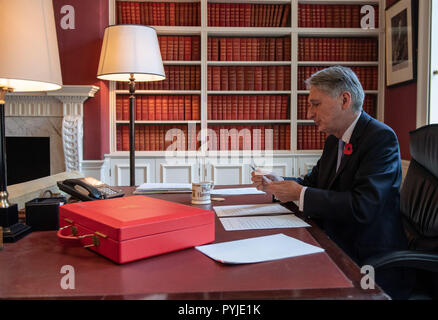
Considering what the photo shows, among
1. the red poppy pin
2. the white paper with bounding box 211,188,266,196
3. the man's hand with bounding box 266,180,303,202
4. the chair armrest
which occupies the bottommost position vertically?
the chair armrest

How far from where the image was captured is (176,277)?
686 mm

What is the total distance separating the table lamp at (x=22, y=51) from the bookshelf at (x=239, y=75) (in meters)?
2.40

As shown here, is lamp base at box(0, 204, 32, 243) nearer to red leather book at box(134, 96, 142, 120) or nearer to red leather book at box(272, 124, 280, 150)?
red leather book at box(134, 96, 142, 120)

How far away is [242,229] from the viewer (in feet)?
3.40

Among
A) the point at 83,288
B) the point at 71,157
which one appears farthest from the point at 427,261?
the point at 71,157

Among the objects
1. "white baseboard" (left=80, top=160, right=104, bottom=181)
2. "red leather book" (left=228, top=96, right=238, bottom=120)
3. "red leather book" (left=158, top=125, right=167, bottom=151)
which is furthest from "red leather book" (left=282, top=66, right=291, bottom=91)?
"white baseboard" (left=80, top=160, right=104, bottom=181)

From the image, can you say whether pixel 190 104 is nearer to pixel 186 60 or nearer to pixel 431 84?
pixel 186 60

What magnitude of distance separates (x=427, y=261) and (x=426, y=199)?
304 millimetres

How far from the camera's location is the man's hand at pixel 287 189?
49.8 inches

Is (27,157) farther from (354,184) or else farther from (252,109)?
(354,184)

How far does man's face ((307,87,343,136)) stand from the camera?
Answer: 4.62 feet

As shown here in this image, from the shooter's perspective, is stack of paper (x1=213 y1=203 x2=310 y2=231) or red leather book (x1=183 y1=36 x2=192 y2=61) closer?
stack of paper (x1=213 y1=203 x2=310 y2=231)

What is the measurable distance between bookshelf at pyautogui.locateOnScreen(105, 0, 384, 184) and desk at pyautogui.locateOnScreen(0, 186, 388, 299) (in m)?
2.66

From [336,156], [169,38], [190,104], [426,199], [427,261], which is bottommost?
[427,261]
